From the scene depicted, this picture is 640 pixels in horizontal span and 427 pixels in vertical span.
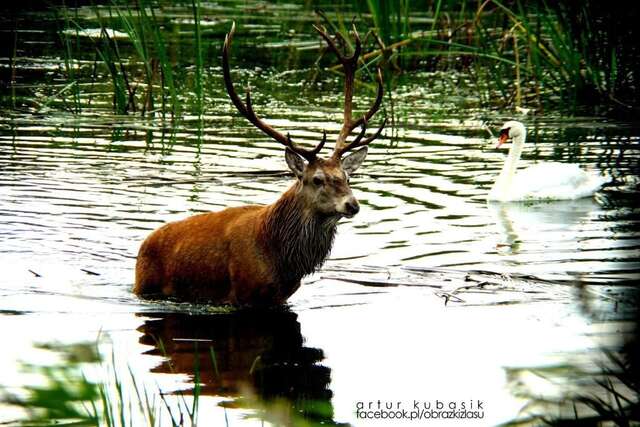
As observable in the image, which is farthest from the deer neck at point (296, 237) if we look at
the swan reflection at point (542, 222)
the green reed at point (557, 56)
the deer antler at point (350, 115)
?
the green reed at point (557, 56)

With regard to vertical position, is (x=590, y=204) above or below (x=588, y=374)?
below

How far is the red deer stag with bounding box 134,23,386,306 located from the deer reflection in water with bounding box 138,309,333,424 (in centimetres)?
25

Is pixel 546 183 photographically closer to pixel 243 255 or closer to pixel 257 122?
pixel 257 122

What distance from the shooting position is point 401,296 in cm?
862

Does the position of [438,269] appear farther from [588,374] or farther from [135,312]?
[588,374]

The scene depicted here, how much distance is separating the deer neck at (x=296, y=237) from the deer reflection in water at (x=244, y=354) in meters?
0.35

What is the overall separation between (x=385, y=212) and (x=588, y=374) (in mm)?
8931

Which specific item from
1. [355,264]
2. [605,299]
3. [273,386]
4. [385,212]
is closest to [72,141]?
[385,212]

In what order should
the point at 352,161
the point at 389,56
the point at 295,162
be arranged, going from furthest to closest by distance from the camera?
the point at 389,56 < the point at 352,161 < the point at 295,162

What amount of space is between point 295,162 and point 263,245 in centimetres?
62

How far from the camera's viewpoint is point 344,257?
9852 mm

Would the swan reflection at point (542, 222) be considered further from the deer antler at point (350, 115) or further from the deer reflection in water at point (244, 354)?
the deer reflection in water at point (244, 354)

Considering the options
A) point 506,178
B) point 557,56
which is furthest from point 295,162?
point 557,56

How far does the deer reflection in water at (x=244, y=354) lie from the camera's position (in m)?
6.39
